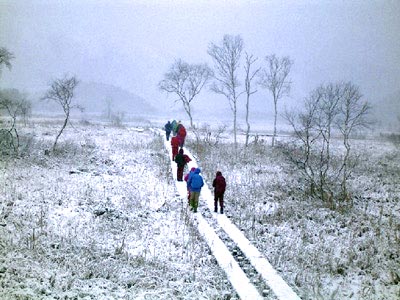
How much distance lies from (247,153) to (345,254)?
18.5 m

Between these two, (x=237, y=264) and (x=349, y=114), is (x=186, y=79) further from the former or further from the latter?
(x=237, y=264)

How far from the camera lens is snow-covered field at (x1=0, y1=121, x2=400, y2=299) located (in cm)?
730

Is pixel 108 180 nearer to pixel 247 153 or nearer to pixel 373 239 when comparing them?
pixel 373 239

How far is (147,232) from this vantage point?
10.6 m

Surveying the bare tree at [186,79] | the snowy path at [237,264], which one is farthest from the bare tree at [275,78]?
the snowy path at [237,264]

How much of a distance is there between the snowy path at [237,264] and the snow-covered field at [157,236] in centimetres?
27

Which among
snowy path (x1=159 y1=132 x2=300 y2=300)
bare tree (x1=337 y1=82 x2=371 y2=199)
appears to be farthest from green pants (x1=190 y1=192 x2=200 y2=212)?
bare tree (x1=337 y1=82 x2=371 y2=199)

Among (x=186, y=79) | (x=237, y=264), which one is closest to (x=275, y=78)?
(x=186, y=79)

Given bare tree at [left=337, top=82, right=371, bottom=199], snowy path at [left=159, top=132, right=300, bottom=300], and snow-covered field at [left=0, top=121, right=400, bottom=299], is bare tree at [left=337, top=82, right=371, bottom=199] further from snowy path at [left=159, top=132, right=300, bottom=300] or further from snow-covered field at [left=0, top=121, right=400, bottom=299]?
snowy path at [left=159, top=132, right=300, bottom=300]

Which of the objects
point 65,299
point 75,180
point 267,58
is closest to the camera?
point 65,299

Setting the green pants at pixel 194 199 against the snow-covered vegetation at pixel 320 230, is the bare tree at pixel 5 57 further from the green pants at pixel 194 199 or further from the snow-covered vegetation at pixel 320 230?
the green pants at pixel 194 199

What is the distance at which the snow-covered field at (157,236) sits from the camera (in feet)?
23.9

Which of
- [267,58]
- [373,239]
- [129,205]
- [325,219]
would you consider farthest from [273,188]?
[267,58]

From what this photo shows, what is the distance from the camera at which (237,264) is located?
27.9 feet
